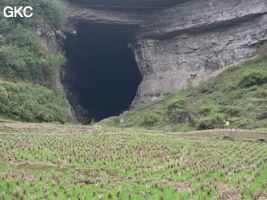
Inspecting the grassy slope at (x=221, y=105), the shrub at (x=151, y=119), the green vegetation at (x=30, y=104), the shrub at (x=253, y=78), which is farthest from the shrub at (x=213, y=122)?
the green vegetation at (x=30, y=104)

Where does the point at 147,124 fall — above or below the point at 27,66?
below

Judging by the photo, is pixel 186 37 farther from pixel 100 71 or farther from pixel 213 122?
pixel 213 122

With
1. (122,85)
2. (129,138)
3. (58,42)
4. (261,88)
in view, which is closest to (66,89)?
(58,42)

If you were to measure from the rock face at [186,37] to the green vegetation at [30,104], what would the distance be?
2384 centimetres

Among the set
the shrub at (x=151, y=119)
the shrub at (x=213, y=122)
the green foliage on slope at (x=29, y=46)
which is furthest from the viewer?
the green foliage on slope at (x=29, y=46)

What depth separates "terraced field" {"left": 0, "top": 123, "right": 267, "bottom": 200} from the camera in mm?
11859

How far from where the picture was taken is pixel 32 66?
63.3 metres

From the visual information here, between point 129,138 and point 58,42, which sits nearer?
point 129,138

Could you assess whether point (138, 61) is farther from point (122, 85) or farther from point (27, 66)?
point (27, 66)

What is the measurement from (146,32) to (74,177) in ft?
239

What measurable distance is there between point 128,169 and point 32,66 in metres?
51.6

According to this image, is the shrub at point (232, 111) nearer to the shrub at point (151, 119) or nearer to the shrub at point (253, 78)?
the shrub at point (253, 78)

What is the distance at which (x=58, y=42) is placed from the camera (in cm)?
7881

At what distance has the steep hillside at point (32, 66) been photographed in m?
52.2
